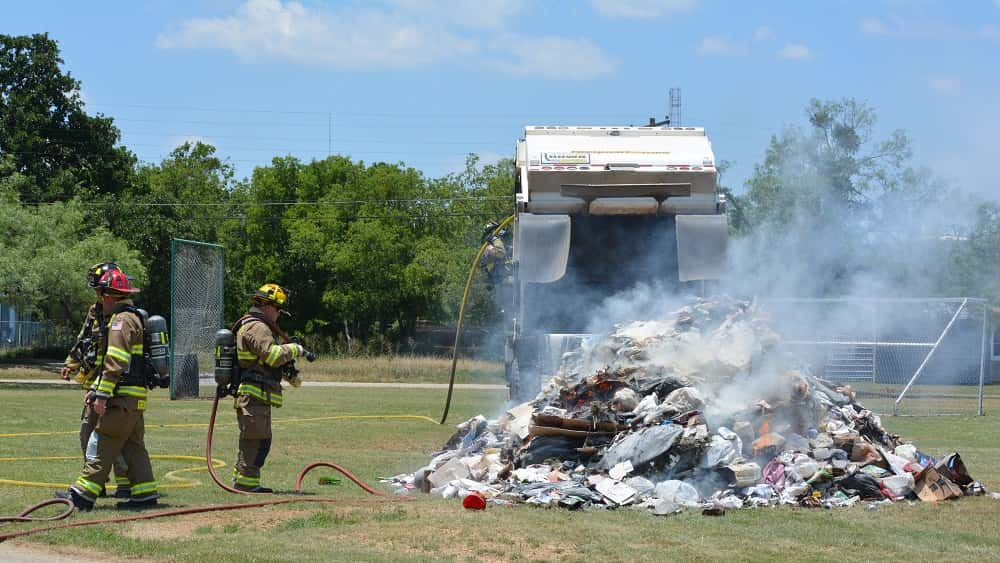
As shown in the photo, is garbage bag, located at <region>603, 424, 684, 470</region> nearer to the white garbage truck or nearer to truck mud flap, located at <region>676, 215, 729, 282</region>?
the white garbage truck

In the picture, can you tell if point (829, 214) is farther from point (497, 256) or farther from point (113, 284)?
point (113, 284)

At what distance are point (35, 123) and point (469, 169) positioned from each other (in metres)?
20.9

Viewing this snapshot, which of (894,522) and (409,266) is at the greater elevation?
(409,266)

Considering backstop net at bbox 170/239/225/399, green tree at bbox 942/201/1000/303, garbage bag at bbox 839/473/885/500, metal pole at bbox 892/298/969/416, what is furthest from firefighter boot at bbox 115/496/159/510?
metal pole at bbox 892/298/969/416

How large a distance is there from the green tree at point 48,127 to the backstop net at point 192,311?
27.8 meters

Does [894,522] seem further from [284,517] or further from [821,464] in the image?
[284,517]

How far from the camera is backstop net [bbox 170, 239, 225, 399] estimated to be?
72.8ft

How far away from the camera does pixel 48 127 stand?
49844mm

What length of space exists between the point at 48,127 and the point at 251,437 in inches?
1775

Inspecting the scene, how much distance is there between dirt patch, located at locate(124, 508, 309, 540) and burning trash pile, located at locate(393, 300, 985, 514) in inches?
62.2

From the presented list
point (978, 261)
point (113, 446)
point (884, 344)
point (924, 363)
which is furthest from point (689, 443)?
point (978, 261)

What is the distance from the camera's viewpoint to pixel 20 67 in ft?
163

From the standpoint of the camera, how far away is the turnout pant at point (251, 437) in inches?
371

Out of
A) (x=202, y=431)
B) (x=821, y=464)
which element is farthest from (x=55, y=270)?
(x=821, y=464)
